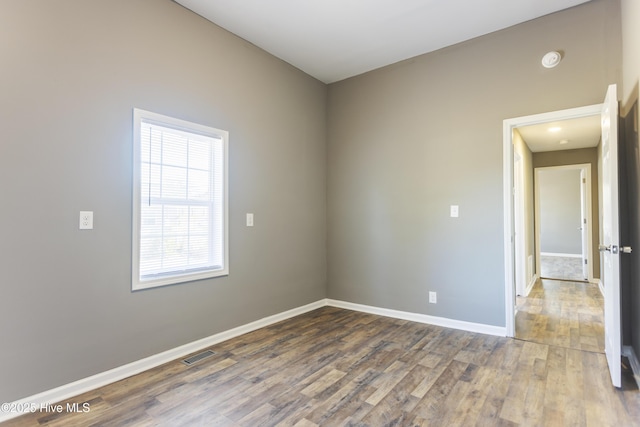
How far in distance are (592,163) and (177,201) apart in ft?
23.3

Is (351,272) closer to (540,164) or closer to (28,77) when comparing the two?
(28,77)

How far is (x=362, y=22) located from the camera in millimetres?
3070

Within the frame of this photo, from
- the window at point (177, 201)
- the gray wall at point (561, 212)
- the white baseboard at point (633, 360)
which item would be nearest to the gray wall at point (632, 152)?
the white baseboard at point (633, 360)

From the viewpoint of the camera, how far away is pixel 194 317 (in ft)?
9.42

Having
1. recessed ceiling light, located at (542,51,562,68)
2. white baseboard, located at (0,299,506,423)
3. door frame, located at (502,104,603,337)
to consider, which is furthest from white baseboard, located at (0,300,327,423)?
recessed ceiling light, located at (542,51,562,68)

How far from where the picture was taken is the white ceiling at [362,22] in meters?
2.81

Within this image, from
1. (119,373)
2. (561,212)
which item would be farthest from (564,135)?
(119,373)

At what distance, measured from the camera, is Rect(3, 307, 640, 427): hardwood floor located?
190 centimetres

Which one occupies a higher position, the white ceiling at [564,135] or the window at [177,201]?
the white ceiling at [564,135]

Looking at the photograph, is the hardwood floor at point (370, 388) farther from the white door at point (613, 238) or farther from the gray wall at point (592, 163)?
the gray wall at point (592, 163)

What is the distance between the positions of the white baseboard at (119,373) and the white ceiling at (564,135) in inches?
163

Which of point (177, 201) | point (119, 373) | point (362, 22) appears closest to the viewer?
point (119, 373)

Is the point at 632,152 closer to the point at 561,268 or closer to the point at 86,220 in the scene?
the point at 86,220

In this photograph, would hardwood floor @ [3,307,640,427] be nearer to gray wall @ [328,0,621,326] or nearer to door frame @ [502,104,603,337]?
door frame @ [502,104,603,337]
